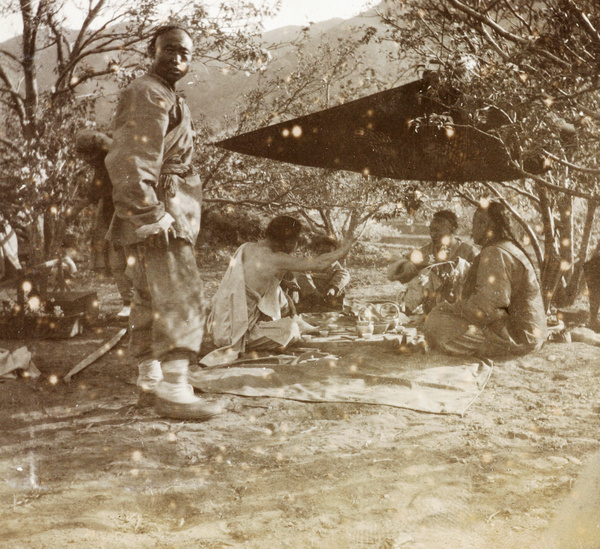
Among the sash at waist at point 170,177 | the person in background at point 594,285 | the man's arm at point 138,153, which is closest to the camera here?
the man's arm at point 138,153

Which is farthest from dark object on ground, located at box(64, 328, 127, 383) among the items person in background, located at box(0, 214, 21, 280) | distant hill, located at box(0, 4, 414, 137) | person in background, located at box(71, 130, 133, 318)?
distant hill, located at box(0, 4, 414, 137)

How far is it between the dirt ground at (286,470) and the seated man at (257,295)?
942 mm

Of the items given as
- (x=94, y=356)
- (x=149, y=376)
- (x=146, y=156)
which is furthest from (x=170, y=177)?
(x=94, y=356)

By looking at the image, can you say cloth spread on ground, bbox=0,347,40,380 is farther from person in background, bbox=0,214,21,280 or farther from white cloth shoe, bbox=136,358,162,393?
person in background, bbox=0,214,21,280

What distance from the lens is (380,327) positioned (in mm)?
5117

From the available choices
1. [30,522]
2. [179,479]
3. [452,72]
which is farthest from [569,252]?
[30,522]

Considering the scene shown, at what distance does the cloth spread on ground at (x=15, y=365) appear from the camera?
3.78m

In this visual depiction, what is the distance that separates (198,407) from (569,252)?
4944 mm

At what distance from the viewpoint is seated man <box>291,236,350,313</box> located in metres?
6.13

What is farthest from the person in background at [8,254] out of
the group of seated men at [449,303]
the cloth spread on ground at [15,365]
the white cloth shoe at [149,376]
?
the white cloth shoe at [149,376]

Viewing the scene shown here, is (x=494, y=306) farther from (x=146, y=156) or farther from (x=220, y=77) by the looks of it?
(x=220, y=77)

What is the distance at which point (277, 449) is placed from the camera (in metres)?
2.74

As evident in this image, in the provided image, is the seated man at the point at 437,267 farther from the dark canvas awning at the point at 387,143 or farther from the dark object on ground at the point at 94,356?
the dark object on ground at the point at 94,356

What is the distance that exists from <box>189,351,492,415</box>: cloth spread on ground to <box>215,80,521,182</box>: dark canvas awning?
155 centimetres
